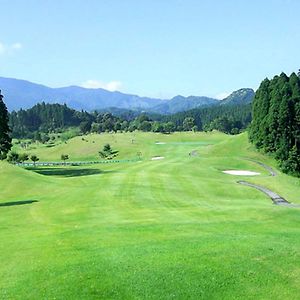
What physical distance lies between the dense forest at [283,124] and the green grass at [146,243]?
123 ft

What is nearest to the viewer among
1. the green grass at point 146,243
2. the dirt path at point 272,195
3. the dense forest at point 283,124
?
the green grass at point 146,243

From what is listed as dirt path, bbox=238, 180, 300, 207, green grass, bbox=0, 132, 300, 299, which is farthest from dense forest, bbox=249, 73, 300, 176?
green grass, bbox=0, 132, 300, 299

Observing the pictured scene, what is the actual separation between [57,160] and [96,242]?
135339 millimetres

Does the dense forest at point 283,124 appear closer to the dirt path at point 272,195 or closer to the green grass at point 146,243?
the dirt path at point 272,195

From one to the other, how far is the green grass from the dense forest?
37346 millimetres

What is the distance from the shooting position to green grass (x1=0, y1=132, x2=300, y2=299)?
1777cm

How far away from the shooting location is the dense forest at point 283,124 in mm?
89356

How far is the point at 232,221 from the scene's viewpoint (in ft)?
105

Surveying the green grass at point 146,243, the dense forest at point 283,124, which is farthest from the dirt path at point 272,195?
the dense forest at point 283,124

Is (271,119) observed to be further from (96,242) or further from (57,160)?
(57,160)

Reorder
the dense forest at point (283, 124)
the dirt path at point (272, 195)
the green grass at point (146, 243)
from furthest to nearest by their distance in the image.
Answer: the dense forest at point (283, 124)
the dirt path at point (272, 195)
the green grass at point (146, 243)

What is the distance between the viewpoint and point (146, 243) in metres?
23.9

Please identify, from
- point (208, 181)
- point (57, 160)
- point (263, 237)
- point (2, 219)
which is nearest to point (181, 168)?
point (208, 181)

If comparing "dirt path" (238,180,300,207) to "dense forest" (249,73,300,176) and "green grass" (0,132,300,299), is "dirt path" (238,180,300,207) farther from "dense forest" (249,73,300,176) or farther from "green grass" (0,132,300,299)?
"dense forest" (249,73,300,176)
